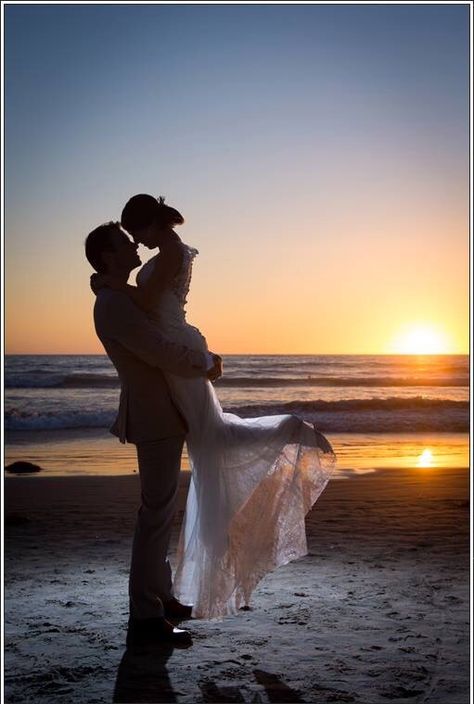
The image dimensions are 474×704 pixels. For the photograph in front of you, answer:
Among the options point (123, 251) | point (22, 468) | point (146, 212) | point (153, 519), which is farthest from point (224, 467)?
point (22, 468)

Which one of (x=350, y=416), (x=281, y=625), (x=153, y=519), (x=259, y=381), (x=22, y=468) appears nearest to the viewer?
(x=153, y=519)

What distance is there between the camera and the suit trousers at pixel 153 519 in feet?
14.8

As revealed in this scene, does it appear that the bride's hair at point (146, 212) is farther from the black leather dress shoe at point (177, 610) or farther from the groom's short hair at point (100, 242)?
the black leather dress shoe at point (177, 610)

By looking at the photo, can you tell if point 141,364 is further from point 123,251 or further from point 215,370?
point 123,251

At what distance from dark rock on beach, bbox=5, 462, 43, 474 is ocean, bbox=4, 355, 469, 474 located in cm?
36

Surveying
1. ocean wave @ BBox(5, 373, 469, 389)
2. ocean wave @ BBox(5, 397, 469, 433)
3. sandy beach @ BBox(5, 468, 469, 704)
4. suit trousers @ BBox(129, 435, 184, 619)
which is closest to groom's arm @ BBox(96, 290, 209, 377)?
suit trousers @ BBox(129, 435, 184, 619)

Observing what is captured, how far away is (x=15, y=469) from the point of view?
39.9 feet

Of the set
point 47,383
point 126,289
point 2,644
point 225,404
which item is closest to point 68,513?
point 2,644

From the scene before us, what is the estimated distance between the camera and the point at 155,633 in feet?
14.5

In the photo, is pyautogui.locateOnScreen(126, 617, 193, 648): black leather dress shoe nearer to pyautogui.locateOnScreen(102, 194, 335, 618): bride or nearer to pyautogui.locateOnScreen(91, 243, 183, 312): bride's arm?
pyautogui.locateOnScreen(102, 194, 335, 618): bride

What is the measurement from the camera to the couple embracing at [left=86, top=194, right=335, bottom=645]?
175 inches

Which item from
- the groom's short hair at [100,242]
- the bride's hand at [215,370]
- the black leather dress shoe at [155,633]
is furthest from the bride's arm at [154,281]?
the black leather dress shoe at [155,633]

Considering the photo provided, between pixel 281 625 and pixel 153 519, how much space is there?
0.95 m

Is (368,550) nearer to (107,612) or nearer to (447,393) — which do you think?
(107,612)
